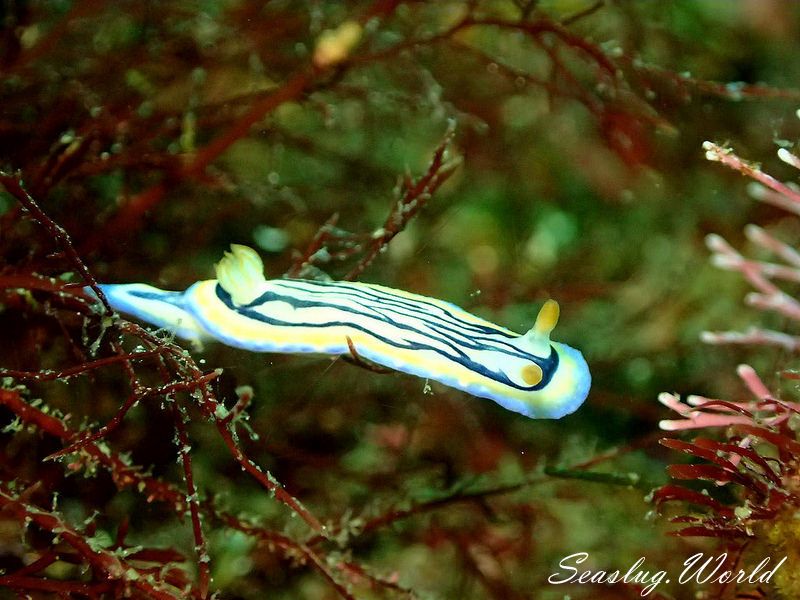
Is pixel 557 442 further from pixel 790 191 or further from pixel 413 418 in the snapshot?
pixel 790 191

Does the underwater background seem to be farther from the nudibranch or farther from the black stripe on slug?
the black stripe on slug

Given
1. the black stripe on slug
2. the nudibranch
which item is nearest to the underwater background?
the nudibranch

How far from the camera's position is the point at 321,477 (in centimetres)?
320

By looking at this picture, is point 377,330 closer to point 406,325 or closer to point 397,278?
point 406,325

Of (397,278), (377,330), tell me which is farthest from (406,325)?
(397,278)

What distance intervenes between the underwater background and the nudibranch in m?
0.14

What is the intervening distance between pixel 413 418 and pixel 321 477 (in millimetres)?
544

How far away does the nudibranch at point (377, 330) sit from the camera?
6.20 feet

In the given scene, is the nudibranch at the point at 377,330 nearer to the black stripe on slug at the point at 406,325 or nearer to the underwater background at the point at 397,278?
the black stripe on slug at the point at 406,325

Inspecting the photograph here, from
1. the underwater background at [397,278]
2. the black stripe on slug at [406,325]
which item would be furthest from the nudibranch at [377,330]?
the underwater background at [397,278]

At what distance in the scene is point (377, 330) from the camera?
190 centimetres

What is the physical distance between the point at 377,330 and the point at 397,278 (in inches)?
57.3

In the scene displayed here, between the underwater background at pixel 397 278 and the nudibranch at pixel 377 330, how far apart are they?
0.14 metres

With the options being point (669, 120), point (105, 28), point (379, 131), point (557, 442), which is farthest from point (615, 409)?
point (105, 28)
